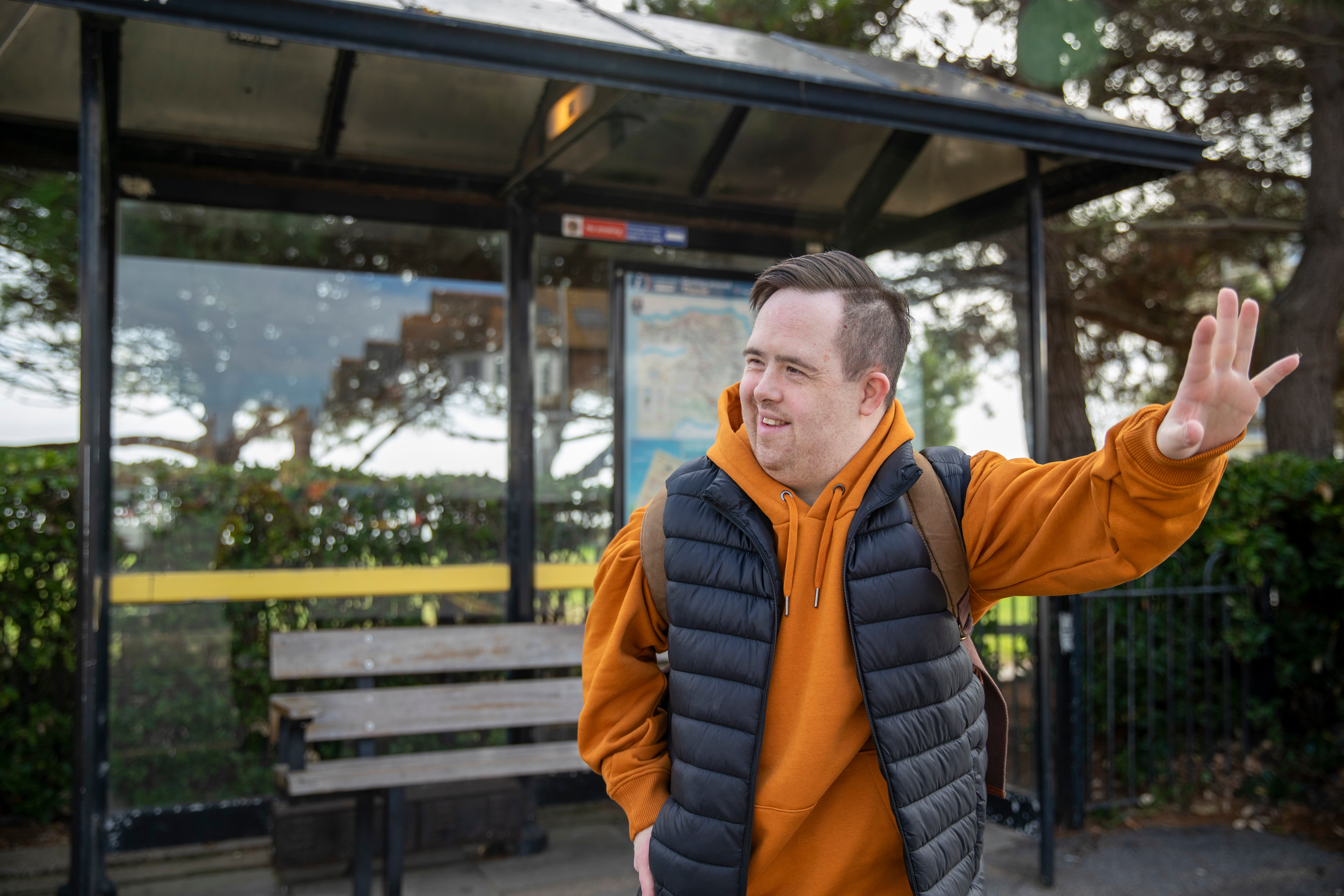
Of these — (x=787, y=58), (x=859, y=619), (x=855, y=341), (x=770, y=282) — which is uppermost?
(x=787, y=58)

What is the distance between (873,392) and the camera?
1.75 metres

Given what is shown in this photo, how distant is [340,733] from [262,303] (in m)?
2.15

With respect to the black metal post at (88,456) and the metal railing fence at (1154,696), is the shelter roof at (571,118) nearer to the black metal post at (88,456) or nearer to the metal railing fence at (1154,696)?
the black metal post at (88,456)

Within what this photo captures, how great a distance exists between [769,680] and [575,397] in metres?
3.60

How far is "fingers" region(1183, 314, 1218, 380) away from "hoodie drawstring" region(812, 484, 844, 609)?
1.95 feet

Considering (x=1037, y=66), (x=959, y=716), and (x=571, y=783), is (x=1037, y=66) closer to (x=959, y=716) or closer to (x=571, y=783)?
(x=571, y=783)

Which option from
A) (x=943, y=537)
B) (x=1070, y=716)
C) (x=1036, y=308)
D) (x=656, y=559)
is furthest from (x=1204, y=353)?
(x=1070, y=716)

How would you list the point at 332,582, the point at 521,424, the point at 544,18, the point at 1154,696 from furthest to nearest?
the point at 1154,696
the point at 521,424
the point at 332,582
the point at 544,18

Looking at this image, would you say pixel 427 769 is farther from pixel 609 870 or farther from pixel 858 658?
pixel 858 658

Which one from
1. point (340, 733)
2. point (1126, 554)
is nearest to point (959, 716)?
point (1126, 554)

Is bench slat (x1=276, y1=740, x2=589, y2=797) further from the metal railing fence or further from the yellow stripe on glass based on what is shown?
the metal railing fence

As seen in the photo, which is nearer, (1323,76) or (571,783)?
(571,783)

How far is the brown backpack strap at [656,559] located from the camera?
5.91 feet

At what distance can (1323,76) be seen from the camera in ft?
22.3
